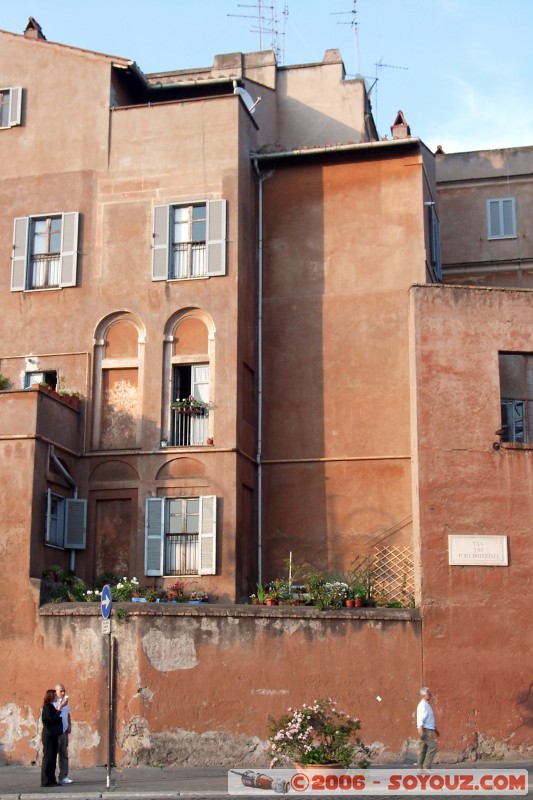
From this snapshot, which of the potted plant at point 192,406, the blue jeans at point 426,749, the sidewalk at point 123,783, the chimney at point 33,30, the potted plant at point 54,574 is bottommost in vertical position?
the sidewalk at point 123,783

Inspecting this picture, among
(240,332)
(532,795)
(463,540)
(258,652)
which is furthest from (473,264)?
(532,795)

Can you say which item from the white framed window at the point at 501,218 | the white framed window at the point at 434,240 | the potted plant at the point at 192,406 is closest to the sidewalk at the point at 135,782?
the potted plant at the point at 192,406

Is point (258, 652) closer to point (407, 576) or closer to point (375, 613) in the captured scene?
point (375, 613)

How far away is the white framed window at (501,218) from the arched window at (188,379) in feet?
40.7

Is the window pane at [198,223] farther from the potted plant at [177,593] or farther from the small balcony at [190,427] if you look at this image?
the potted plant at [177,593]

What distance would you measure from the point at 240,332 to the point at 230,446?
8.87ft

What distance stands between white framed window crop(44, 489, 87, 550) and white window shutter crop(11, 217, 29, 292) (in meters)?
5.42

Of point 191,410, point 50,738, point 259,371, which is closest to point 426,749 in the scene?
point 50,738

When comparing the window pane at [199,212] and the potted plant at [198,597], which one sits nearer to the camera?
the potted plant at [198,597]

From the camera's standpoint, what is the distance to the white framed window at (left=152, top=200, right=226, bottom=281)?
25.5m

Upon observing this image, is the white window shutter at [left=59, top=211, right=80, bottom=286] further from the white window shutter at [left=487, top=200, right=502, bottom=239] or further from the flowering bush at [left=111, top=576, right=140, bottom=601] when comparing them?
the white window shutter at [left=487, top=200, right=502, bottom=239]

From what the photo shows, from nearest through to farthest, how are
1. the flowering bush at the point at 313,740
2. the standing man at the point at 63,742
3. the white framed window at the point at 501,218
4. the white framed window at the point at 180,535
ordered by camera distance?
1. the flowering bush at the point at 313,740
2. the standing man at the point at 63,742
3. the white framed window at the point at 180,535
4. the white framed window at the point at 501,218

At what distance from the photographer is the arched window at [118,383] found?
82.9 feet

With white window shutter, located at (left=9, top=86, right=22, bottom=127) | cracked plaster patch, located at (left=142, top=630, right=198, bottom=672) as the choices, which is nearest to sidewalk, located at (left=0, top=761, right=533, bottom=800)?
cracked plaster patch, located at (left=142, top=630, right=198, bottom=672)
